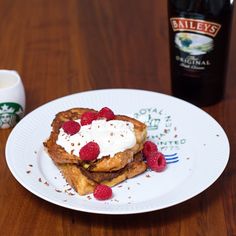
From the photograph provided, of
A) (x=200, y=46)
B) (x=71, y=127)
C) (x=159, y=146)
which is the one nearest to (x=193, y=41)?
(x=200, y=46)

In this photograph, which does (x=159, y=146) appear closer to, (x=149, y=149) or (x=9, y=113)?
(x=149, y=149)

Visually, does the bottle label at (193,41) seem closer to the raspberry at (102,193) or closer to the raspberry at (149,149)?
the raspberry at (149,149)

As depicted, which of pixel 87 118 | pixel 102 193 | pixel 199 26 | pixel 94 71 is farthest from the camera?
pixel 94 71

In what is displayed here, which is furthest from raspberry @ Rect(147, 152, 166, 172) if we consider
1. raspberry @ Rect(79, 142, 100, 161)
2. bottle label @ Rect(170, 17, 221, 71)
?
bottle label @ Rect(170, 17, 221, 71)

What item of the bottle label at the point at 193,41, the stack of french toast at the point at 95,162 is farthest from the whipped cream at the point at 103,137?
the bottle label at the point at 193,41

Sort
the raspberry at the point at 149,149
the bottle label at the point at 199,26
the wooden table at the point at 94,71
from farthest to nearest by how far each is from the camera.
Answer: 1. the bottle label at the point at 199,26
2. the raspberry at the point at 149,149
3. the wooden table at the point at 94,71

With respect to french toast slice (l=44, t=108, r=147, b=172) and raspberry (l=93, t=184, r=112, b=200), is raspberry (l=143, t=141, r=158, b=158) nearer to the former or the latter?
french toast slice (l=44, t=108, r=147, b=172)
